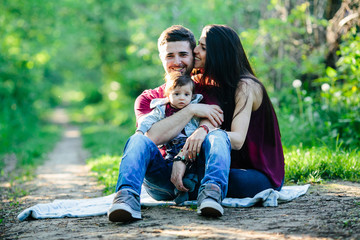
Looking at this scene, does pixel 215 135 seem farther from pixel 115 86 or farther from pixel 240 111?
pixel 115 86

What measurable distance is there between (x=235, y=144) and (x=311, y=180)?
1.37m

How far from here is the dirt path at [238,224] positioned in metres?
2.41

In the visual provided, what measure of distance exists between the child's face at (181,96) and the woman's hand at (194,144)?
0.32 meters

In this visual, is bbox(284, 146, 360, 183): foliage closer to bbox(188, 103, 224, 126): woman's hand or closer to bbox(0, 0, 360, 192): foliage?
bbox(0, 0, 360, 192): foliage

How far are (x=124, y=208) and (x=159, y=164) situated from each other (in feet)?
2.00

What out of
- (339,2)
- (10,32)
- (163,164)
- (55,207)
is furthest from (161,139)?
(10,32)

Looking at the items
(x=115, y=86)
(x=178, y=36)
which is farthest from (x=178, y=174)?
(x=115, y=86)

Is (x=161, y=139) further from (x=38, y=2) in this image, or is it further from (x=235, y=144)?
(x=38, y=2)

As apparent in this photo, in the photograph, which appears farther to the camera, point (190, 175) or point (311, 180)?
point (311, 180)

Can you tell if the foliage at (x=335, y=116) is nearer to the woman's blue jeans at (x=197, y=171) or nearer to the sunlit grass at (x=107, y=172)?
the woman's blue jeans at (x=197, y=171)

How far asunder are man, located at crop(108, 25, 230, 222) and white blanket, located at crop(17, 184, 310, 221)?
337mm

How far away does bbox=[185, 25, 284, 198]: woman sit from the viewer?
3.27 metres

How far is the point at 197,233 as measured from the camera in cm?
244

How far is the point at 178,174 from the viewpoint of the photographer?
3078mm
